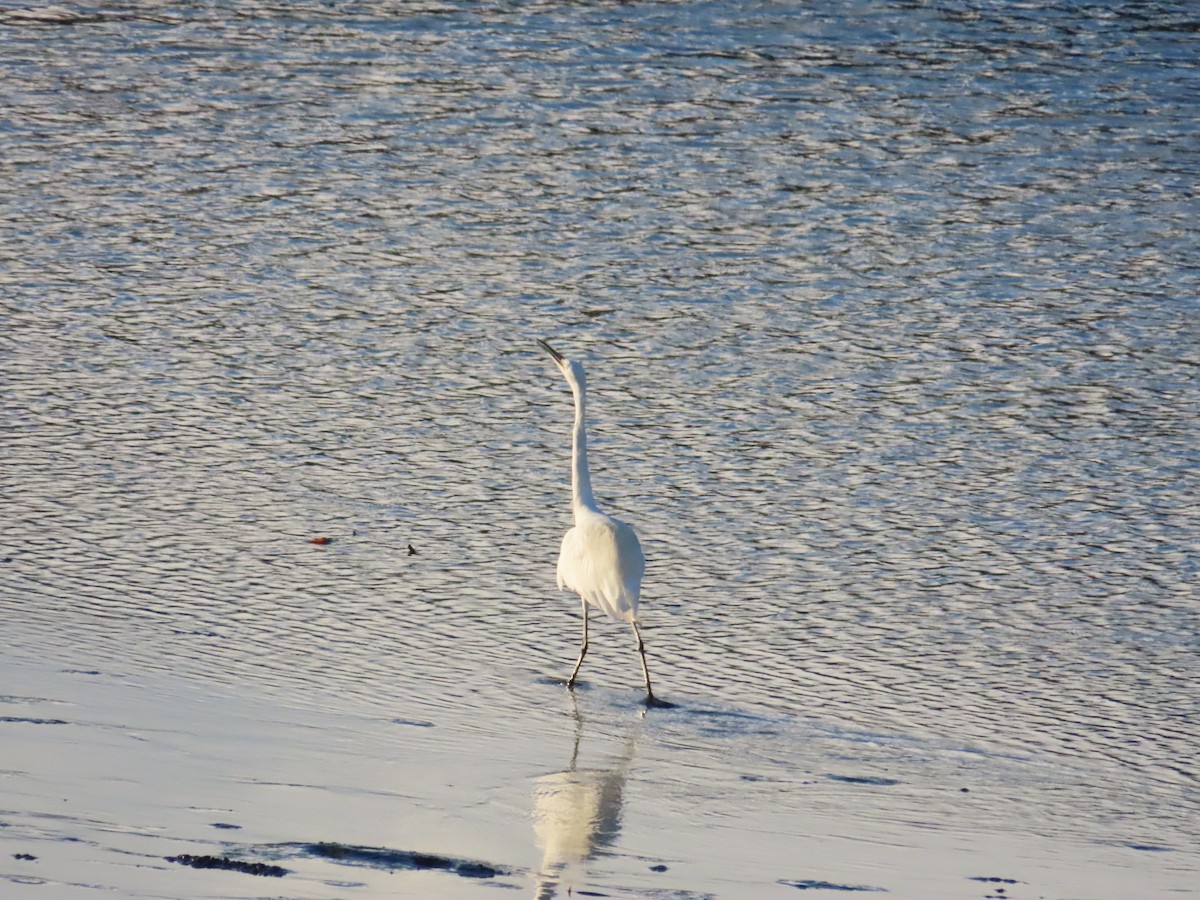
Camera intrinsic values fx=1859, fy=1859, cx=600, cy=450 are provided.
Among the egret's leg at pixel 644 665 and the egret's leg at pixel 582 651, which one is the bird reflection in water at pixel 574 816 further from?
Answer: the egret's leg at pixel 582 651

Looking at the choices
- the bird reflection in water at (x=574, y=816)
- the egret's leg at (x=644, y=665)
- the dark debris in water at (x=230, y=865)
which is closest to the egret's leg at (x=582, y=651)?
the egret's leg at (x=644, y=665)

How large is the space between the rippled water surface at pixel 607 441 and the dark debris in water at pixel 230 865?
6 centimetres

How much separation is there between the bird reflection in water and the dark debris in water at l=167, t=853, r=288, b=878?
30.7 inches

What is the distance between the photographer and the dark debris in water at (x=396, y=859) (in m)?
5.64

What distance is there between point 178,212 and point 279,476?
529 cm

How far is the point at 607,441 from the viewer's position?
11219mm

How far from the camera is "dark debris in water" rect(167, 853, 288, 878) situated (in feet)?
17.8

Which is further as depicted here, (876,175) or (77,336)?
(876,175)

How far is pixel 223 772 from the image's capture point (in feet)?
20.9

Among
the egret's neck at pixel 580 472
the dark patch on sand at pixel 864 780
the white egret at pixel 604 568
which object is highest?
the egret's neck at pixel 580 472

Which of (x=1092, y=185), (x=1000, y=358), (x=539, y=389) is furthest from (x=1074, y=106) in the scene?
(x=539, y=389)

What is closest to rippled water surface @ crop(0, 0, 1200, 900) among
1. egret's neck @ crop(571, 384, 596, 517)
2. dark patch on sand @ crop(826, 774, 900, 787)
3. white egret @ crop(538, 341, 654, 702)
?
dark patch on sand @ crop(826, 774, 900, 787)

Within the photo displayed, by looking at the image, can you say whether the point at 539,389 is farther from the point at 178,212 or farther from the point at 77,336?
the point at 178,212

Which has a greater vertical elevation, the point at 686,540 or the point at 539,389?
the point at 539,389
